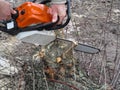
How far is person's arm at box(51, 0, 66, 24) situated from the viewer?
2.39 meters

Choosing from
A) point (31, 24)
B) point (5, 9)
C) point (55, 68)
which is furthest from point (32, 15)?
point (55, 68)

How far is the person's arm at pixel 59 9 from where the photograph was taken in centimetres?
239

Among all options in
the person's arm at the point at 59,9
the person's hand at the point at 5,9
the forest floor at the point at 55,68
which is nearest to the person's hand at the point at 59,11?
the person's arm at the point at 59,9

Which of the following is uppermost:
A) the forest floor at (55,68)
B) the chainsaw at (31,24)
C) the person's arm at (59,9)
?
the person's arm at (59,9)

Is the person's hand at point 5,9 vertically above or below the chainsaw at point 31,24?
above

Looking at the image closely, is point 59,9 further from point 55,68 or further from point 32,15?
Answer: point 55,68

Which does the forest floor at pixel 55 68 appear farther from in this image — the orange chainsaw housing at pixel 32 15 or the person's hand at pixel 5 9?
the person's hand at pixel 5 9

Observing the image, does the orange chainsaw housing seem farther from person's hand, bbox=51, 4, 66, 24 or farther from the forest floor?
the forest floor

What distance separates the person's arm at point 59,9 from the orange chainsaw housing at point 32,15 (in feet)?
0.17

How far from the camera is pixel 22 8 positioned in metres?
2.44

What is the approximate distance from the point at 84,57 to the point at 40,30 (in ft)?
3.62

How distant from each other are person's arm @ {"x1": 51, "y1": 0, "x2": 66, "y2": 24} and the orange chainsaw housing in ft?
0.17

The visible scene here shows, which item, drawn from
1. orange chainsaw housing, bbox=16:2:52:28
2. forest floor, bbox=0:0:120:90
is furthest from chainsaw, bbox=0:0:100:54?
forest floor, bbox=0:0:120:90

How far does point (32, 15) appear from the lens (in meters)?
2.36
